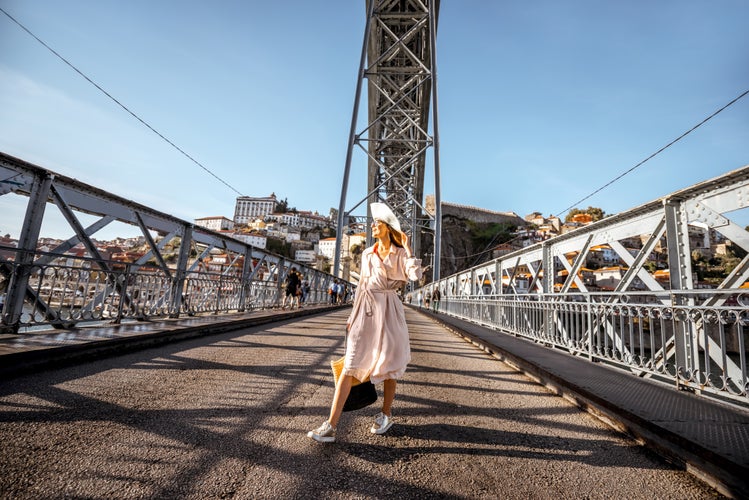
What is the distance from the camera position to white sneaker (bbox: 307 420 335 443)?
2.09 m

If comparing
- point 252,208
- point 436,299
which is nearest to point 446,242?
point 436,299

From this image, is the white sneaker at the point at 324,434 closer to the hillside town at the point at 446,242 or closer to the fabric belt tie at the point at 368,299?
the fabric belt tie at the point at 368,299

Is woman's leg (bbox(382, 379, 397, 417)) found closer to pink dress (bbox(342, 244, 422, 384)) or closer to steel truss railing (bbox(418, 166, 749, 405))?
pink dress (bbox(342, 244, 422, 384))

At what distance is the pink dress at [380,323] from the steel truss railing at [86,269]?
4.41 metres

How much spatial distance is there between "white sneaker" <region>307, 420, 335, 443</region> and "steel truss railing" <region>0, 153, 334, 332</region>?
172 inches

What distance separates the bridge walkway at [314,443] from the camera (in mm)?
1640

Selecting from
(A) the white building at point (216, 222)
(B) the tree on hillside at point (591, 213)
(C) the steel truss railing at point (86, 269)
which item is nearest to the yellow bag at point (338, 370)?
(C) the steel truss railing at point (86, 269)

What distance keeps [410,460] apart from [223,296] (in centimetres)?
870

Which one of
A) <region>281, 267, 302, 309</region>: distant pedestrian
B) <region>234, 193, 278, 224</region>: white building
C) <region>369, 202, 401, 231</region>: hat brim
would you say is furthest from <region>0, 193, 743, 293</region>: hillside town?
<region>369, 202, 401, 231</region>: hat brim

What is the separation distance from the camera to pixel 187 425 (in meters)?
2.22

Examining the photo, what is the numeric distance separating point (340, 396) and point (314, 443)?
308 mm

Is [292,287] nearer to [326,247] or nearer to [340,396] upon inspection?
[340,396]

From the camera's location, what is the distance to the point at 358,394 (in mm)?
2342

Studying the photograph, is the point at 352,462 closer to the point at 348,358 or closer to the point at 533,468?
the point at 348,358
